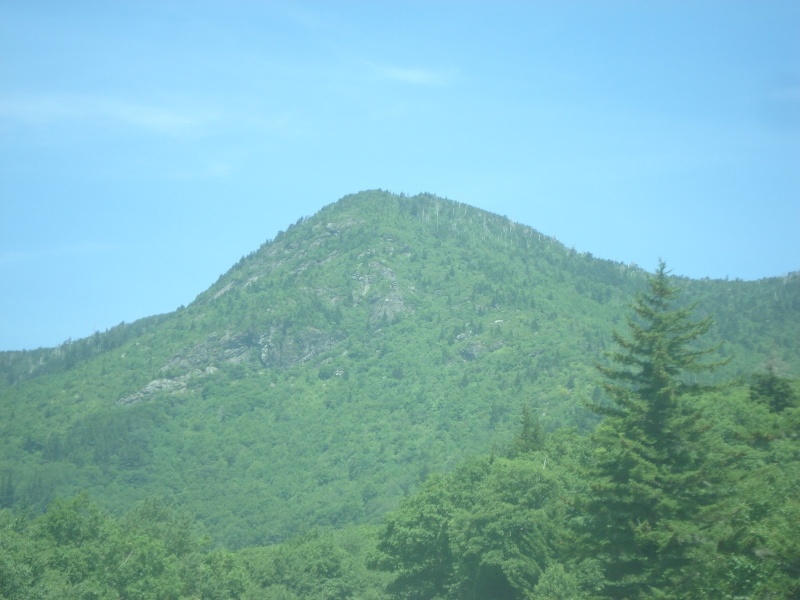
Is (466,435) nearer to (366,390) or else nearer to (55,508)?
(366,390)

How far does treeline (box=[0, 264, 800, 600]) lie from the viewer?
85.9 feet

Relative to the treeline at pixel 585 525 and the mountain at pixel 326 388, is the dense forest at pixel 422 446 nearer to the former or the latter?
the treeline at pixel 585 525

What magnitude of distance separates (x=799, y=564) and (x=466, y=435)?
122 m

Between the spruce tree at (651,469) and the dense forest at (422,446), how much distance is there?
0.23ft

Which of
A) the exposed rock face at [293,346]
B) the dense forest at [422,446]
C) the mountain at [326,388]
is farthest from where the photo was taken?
the exposed rock face at [293,346]

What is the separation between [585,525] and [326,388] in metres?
141

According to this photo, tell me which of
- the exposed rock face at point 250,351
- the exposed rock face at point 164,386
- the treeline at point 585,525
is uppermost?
the exposed rock face at point 250,351

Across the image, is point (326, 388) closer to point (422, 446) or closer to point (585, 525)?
point (422, 446)

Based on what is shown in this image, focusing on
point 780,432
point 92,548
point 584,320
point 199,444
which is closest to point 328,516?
point 199,444

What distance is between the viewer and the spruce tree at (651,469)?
26.7 metres

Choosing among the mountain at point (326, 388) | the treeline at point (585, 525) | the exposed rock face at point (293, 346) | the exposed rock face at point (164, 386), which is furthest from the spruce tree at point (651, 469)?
the exposed rock face at point (293, 346)

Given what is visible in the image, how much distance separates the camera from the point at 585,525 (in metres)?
29.6

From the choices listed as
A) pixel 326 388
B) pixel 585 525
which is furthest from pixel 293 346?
pixel 585 525

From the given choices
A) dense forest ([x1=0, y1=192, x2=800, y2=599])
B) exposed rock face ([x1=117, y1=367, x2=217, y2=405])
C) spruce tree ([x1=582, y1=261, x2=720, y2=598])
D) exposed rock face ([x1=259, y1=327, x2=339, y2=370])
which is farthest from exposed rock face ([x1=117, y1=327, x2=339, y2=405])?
spruce tree ([x1=582, y1=261, x2=720, y2=598])
